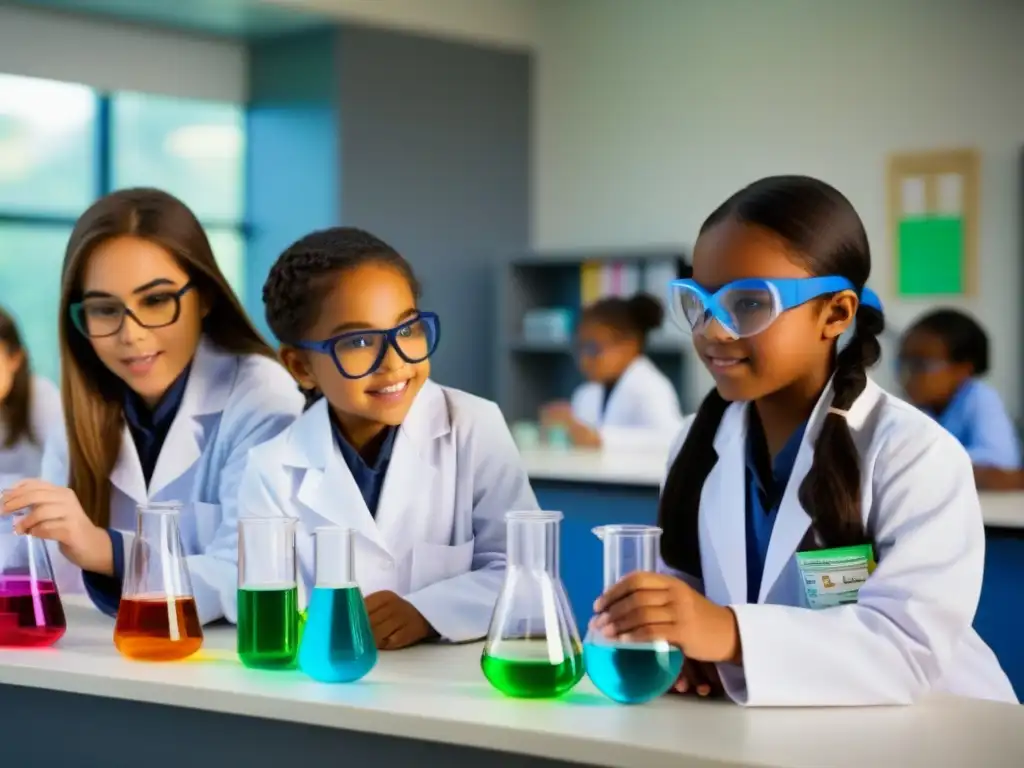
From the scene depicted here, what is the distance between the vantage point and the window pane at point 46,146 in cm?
750

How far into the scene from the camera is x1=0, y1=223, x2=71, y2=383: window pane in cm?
753

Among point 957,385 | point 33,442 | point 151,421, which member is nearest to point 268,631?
point 151,421

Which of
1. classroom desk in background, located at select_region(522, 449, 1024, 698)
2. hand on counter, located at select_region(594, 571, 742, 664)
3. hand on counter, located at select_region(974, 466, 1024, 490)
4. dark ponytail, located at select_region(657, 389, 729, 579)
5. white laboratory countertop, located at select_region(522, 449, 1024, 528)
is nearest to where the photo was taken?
hand on counter, located at select_region(594, 571, 742, 664)

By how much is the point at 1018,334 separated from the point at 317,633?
6.14 m

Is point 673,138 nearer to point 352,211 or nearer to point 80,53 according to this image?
point 352,211

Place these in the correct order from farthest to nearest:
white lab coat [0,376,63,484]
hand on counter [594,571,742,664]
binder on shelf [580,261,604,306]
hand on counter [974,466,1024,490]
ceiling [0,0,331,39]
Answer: binder on shelf [580,261,604,306] < ceiling [0,0,331,39] < hand on counter [974,466,1024,490] < white lab coat [0,376,63,484] < hand on counter [594,571,742,664]

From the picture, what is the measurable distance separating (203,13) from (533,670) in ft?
22.1

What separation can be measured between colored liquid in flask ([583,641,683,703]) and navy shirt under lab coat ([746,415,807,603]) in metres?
0.42

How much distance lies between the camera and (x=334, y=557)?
164cm

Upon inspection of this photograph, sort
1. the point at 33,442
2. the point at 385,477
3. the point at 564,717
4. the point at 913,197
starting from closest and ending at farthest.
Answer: the point at 564,717, the point at 385,477, the point at 33,442, the point at 913,197

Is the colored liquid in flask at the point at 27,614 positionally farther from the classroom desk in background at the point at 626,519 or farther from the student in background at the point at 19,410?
the classroom desk in background at the point at 626,519

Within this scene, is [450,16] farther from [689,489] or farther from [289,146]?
[689,489]

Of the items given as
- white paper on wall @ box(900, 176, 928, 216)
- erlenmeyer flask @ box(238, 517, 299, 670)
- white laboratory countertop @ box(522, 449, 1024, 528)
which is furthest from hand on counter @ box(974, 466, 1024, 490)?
white paper on wall @ box(900, 176, 928, 216)

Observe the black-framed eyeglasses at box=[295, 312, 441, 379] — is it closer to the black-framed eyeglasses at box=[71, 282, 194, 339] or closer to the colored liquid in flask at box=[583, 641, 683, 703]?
the black-framed eyeglasses at box=[71, 282, 194, 339]
